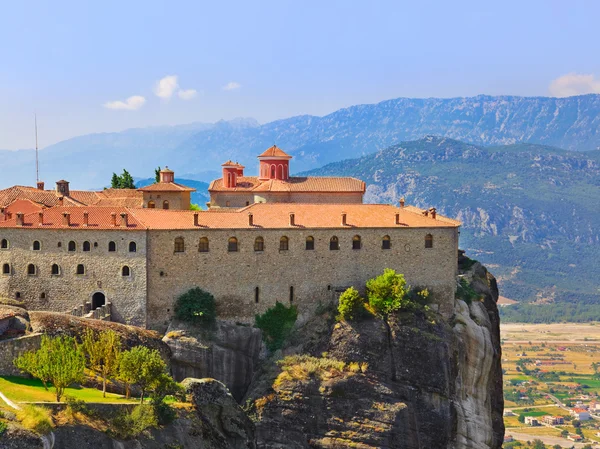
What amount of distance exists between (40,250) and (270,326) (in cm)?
1919

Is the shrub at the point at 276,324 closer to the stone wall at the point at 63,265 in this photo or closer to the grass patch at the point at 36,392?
the stone wall at the point at 63,265

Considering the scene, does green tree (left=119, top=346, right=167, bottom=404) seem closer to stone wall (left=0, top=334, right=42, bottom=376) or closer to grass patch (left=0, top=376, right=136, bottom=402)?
grass patch (left=0, top=376, right=136, bottom=402)

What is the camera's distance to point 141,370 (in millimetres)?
51625

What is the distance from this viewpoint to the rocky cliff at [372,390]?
220 feet

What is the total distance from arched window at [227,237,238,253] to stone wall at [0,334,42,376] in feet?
63.8

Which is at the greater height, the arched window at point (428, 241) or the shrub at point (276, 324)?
the arched window at point (428, 241)

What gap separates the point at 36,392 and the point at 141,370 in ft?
20.7

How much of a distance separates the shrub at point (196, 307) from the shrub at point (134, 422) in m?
17.6

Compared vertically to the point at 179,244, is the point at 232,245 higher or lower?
lower

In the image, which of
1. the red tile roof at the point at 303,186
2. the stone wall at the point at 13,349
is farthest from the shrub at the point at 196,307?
the red tile roof at the point at 303,186

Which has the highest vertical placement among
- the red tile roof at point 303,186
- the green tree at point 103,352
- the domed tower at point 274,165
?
the domed tower at point 274,165

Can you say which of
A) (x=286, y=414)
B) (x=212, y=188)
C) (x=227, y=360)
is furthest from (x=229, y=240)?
(x=212, y=188)

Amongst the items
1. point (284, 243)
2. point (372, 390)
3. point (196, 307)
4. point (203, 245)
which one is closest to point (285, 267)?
point (284, 243)

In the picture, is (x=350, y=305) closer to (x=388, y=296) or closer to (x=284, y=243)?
(x=388, y=296)
